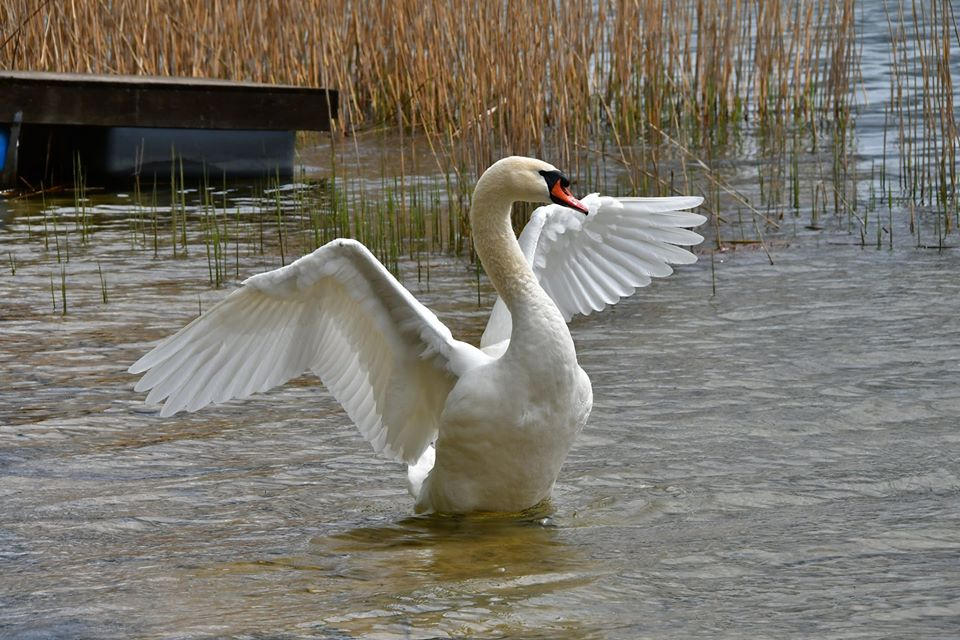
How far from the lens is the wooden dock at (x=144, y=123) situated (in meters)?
10.2

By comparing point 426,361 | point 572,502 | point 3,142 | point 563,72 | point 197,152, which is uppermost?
point 563,72

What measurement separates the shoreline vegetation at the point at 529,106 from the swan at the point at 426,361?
9.68 feet

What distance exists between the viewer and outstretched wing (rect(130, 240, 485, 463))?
4.38m

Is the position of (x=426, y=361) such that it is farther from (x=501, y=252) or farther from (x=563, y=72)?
(x=563, y=72)

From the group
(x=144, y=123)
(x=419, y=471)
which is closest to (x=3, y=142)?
(x=144, y=123)

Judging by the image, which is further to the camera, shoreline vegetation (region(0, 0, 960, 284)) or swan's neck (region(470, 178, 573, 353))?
shoreline vegetation (region(0, 0, 960, 284))

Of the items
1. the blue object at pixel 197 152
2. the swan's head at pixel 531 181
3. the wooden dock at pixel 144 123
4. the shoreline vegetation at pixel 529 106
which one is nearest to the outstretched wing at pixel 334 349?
the swan's head at pixel 531 181

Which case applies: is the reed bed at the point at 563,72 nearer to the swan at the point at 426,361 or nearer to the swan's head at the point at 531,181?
the swan at the point at 426,361

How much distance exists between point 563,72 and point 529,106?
0.61 meters

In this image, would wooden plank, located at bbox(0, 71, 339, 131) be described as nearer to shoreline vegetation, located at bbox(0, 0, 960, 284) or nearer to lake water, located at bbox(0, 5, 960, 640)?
shoreline vegetation, located at bbox(0, 0, 960, 284)

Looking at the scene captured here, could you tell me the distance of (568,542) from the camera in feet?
13.7

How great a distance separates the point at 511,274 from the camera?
433 cm

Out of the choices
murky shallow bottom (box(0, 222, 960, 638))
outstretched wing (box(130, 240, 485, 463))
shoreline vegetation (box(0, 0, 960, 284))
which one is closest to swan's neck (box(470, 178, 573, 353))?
outstretched wing (box(130, 240, 485, 463))

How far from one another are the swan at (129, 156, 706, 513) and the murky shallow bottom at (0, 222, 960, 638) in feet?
0.67
